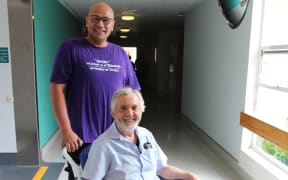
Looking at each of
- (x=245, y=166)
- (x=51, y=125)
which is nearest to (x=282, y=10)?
(x=245, y=166)

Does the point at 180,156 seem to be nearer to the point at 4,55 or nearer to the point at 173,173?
the point at 173,173

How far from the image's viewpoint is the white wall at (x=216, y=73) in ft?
10.3

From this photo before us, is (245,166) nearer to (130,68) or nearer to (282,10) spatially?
(282,10)

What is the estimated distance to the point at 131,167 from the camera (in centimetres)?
129

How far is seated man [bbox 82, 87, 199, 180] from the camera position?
125 centimetres

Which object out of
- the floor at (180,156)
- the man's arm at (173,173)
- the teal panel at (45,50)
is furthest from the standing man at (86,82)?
the teal panel at (45,50)

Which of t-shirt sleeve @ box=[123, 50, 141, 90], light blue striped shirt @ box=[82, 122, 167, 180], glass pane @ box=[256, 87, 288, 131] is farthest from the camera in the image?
glass pane @ box=[256, 87, 288, 131]

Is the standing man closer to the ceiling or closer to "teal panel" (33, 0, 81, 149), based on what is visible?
"teal panel" (33, 0, 81, 149)

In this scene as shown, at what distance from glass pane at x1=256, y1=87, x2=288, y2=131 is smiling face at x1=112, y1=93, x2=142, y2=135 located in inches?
67.9

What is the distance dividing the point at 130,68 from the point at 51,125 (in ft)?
10.0

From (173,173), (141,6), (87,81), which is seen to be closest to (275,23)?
(173,173)

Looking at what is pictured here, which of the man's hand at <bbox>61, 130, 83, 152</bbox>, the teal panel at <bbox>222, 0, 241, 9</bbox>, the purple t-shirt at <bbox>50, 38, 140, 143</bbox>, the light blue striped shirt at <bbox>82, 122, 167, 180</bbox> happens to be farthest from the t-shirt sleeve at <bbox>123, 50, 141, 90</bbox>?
the teal panel at <bbox>222, 0, 241, 9</bbox>

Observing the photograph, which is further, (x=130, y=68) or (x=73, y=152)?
(x=130, y=68)

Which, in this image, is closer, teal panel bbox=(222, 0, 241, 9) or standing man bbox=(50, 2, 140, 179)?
standing man bbox=(50, 2, 140, 179)
